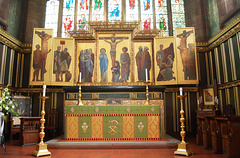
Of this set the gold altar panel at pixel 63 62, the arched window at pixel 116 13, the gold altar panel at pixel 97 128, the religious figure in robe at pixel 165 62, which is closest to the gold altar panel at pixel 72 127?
the gold altar panel at pixel 97 128

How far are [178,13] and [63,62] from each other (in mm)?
6479

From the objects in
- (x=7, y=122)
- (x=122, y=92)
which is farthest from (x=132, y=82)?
(x=7, y=122)

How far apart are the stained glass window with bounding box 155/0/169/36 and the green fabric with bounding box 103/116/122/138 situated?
5.93 m

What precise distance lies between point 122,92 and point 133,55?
174 cm

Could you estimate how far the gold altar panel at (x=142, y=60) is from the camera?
329 inches

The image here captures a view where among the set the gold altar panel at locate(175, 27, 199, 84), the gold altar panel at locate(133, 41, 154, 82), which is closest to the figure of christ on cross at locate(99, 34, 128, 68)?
the gold altar panel at locate(133, 41, 154, 82)

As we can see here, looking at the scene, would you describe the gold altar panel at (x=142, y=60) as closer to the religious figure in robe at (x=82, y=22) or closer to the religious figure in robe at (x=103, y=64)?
the religious figure in robe at (x=103, y=64)

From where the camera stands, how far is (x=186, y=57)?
26.5 ft

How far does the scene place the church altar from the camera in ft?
19.4

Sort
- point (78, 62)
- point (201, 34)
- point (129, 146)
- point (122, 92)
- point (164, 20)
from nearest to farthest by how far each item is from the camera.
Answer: point (129, 146) → point (122, 92) → point (78, 62) → point (201, 34) → point (164, 20)

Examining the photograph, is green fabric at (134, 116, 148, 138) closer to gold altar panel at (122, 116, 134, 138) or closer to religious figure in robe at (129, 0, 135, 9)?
Result: gold altar panel at (122, 116, 134, 138)

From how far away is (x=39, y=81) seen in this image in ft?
26.4

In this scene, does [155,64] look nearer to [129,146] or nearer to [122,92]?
[122,92]

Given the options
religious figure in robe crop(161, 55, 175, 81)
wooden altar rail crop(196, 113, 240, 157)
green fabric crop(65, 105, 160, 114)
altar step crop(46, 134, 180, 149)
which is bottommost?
altar step crop(46, 134, 180, 149)
